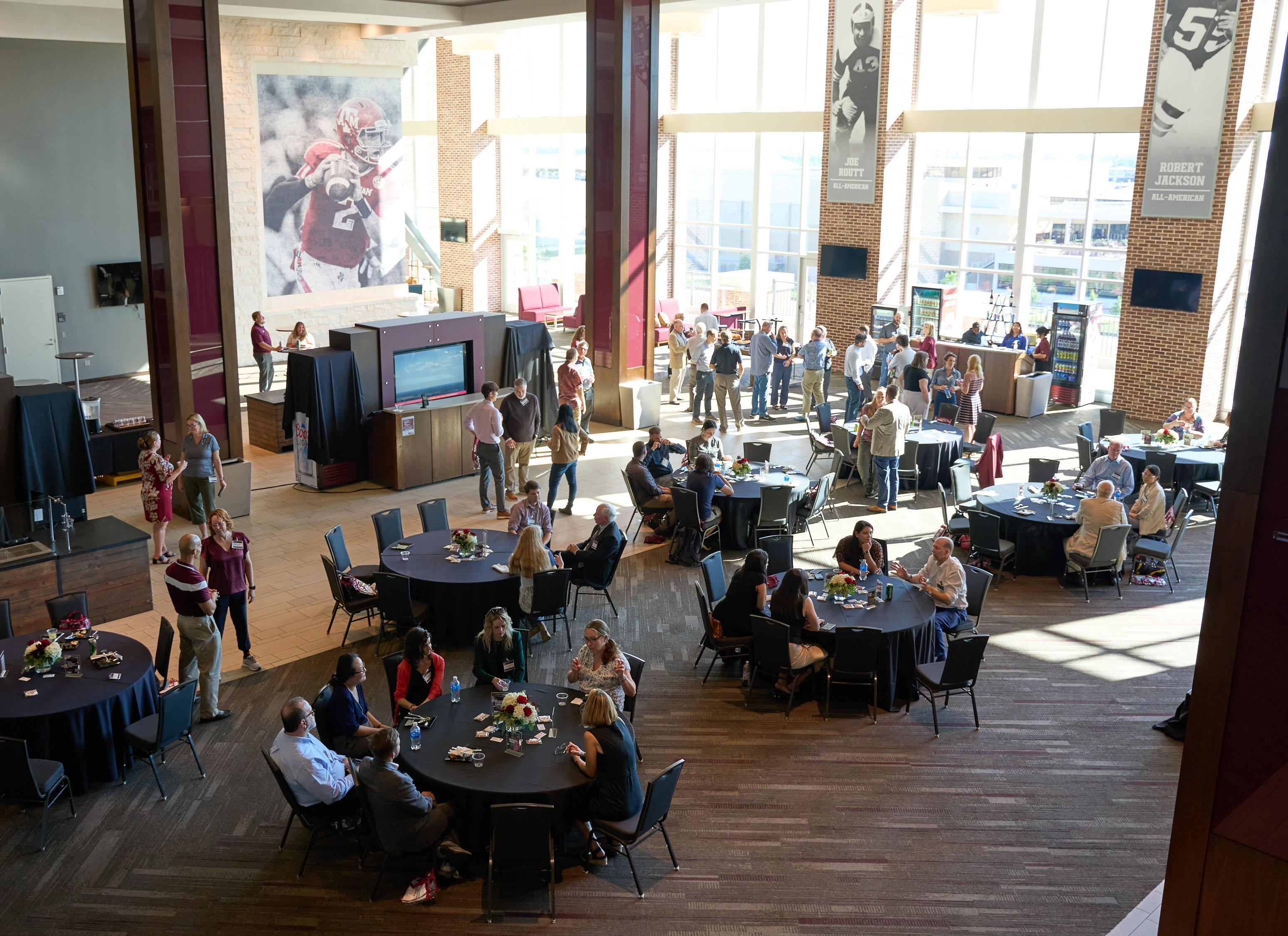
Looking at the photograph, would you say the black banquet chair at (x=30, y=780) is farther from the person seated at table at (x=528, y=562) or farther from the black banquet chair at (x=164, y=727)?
the person seated at table at (x=528, y=562)

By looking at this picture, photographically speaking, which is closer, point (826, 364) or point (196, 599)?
point (196, 599)

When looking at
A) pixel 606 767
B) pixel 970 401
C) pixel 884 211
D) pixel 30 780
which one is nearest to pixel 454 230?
pixel 884 211

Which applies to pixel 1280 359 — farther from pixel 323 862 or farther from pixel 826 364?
pixel 826 364

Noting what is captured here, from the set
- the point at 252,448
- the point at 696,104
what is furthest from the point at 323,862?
the point at 696,104

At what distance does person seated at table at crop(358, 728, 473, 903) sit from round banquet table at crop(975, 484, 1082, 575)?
6681 mm

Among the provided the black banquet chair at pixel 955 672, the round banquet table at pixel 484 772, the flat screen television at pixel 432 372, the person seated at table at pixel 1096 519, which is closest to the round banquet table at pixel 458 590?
the round banquet table at pixel 484 772

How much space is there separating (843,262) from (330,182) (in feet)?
31.4

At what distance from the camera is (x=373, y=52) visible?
2011cm

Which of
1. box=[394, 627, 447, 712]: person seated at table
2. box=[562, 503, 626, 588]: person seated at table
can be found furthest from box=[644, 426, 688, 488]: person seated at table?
box=[394, 627, 447, 712]: person seated at table

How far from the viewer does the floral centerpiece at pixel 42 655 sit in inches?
270

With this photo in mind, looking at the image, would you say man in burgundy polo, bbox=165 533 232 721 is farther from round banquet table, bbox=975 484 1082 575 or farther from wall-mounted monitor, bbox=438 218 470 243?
wall-mounted monitor, bbox=438 218 470 243

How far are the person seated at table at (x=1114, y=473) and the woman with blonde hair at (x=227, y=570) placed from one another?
811 centimetres

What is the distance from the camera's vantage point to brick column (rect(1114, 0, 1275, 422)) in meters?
14.9

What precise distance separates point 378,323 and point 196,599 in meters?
6.55
